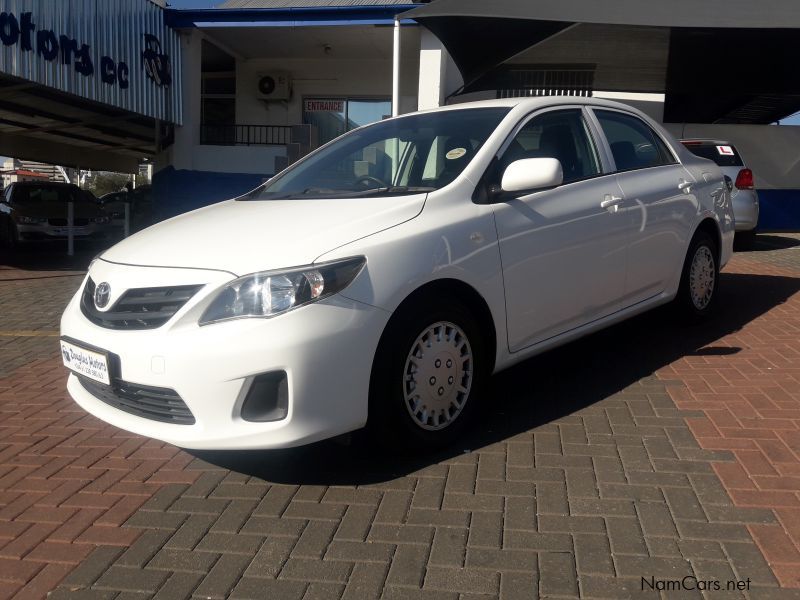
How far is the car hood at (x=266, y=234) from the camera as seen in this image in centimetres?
317

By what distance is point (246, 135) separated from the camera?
1794 cm

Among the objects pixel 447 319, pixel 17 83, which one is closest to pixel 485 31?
pixel 17 83

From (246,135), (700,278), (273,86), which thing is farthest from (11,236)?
(700,278)

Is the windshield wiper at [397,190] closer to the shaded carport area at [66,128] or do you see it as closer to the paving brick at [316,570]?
the paving brick at [316,570]

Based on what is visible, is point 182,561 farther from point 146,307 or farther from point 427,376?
point 427,376

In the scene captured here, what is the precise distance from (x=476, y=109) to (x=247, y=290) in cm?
201

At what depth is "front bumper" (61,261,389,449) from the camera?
3.01 metres

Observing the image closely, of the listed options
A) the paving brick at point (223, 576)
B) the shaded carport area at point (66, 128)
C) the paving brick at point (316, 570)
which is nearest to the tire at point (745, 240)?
the paving brick at point (316, 570)

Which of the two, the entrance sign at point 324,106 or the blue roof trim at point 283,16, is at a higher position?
the blue roof trim at point 283,16

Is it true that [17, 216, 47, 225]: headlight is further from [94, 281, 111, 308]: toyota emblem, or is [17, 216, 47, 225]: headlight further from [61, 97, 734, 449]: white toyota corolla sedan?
[94, 281, 111, 308]: toyota emblem

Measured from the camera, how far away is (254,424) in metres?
3.09

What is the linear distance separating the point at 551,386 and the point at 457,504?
1.66m

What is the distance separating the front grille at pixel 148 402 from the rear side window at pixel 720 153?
938cm

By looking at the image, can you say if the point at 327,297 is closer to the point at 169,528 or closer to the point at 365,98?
the point at 169,528
